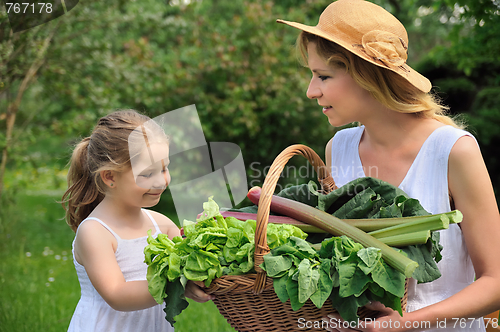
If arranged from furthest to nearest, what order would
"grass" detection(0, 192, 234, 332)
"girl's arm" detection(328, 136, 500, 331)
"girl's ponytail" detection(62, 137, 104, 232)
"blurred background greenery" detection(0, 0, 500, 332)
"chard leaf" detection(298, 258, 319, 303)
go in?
"blurred background greenery" detection(0, 0, 500, 332), "grass" detection(0, 192, 234, 332), "girl's ponytail" detection(62, 137, 104, 232), "girl's arm" detection(328, 136, 500, 331), "chard leaf" detection(298, 258, 319, 303)

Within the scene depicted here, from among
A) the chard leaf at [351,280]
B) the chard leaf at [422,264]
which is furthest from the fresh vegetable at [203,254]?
the chard leaf at [422,264]

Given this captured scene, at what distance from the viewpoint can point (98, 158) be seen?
2.10 m

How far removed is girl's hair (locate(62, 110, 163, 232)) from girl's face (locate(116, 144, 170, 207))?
6 cm

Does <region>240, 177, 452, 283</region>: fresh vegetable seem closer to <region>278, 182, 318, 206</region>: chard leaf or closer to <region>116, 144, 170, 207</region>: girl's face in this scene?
<region>278, 182, 318, 206</region>: chard leaf

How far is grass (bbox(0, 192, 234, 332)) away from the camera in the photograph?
374 centimetres

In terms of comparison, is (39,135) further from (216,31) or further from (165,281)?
(165,281)

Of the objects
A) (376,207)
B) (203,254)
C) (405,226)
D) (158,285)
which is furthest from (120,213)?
(405,226)

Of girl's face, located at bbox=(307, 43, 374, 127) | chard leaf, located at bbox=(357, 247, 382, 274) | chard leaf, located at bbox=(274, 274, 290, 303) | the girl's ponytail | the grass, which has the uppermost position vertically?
girl's face, located at bbox=(307, 43, 374, 127)

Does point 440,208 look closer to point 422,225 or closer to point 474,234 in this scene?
point 474,234

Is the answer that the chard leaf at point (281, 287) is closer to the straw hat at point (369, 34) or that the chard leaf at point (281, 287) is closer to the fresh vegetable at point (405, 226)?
→ the fresh vegetable at point (405, 226)

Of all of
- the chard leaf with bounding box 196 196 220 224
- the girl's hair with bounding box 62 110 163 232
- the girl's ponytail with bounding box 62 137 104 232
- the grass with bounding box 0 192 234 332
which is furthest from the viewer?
the grass with bounding box 0 192 234 332

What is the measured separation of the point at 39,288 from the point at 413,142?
4235 millimetres

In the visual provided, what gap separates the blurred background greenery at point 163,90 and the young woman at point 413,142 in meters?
3.11

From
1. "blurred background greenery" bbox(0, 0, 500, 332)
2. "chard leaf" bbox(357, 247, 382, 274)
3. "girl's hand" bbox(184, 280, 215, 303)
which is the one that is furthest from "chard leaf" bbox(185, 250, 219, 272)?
"blurred background greenery" bbox(0, 0, 500, 332)
